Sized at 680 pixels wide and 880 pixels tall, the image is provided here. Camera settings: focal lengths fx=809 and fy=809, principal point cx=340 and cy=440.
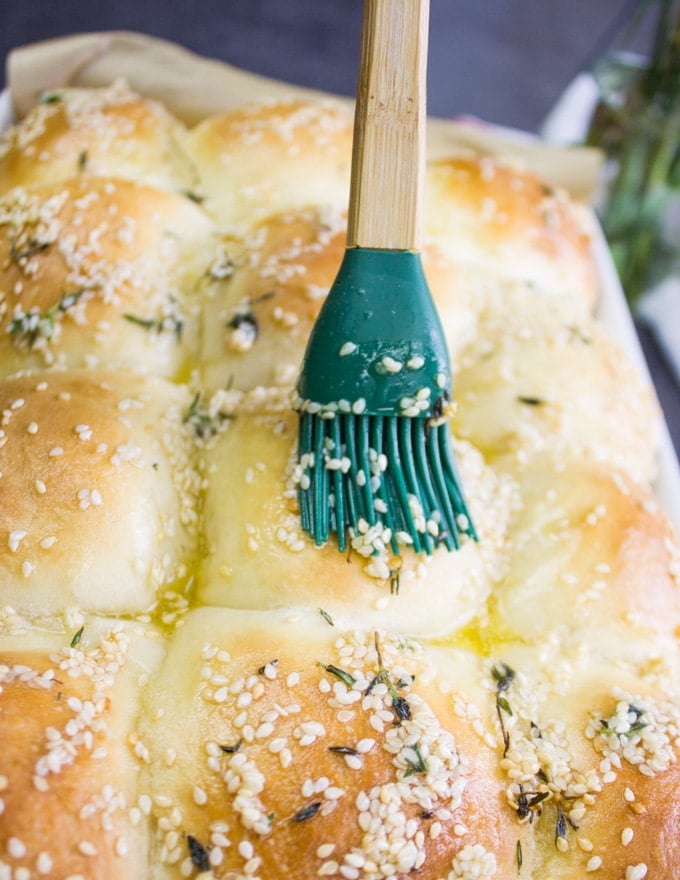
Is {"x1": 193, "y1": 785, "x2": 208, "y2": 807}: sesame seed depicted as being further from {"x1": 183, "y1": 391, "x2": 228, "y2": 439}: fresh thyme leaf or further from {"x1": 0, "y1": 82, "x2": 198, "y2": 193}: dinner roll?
{"x1": 0, "y1": 82, "x2": 198, "y2": 193}: dinner roll

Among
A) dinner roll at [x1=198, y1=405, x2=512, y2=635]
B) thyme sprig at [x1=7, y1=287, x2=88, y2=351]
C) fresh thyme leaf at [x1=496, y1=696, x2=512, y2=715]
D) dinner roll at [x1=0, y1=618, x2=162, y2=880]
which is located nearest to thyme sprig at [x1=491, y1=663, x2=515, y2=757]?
fresh thyme leaf at [x1=496, y1=696, x2=512, y2=715]

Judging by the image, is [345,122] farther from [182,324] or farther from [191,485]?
[191,485]

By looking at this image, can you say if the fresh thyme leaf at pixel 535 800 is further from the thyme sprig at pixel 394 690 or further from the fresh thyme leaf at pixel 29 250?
the fresh thyme leaf at pixel 29 250

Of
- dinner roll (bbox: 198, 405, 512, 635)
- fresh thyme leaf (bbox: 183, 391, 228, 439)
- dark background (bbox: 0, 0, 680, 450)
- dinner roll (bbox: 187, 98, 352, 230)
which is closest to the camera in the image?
dinner roll (bbox: 198, 405, 512, 635)

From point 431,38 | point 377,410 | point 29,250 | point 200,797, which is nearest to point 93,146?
point 29,250

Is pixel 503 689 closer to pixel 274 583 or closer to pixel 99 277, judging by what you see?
pixel 274 583

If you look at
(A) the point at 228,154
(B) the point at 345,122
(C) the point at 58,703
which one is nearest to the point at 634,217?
(B) the point at 345,122
